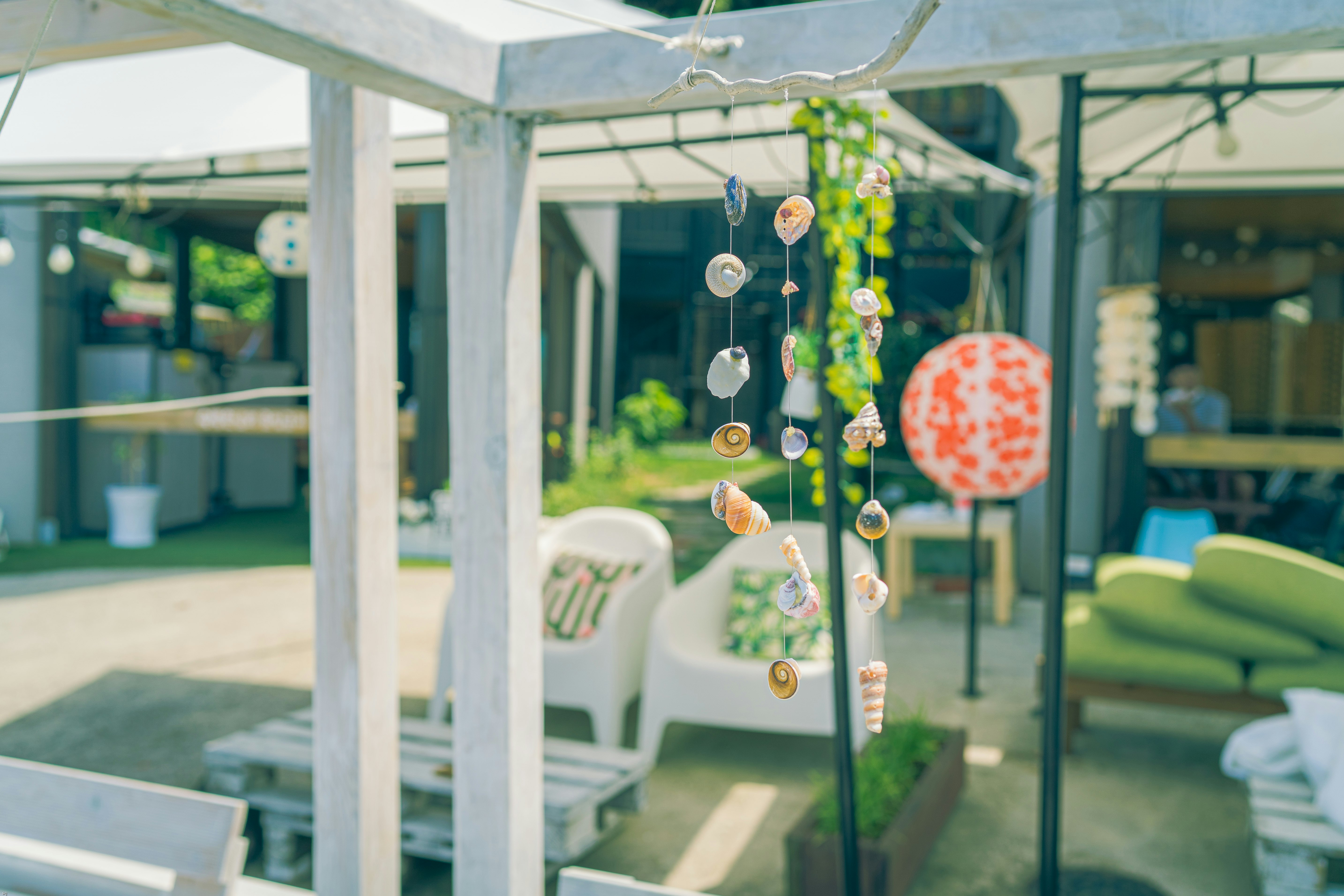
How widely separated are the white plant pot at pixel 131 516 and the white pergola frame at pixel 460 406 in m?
7.04

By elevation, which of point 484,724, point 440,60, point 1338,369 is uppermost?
point 440,60

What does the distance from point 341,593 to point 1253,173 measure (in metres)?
4.08

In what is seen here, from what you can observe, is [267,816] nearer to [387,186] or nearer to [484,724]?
[484,724]

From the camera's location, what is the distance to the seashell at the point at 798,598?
0.90 m

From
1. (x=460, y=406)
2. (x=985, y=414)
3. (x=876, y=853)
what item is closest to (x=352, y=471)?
(x=460, y=406)

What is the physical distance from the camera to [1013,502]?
7199mm

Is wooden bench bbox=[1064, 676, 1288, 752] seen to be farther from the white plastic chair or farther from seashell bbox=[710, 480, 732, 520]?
seashell bbox=[710, 480, 732, 520]

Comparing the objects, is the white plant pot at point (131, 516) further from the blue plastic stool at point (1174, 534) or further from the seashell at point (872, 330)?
the seashell at point (872, 330)

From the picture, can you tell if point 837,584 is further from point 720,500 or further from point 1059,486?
point 720,500

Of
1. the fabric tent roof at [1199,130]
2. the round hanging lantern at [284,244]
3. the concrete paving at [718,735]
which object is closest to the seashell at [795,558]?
the concrete paving at [718,735]

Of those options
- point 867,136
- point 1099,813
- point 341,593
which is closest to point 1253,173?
point 867,136

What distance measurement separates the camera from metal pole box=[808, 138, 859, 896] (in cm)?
205

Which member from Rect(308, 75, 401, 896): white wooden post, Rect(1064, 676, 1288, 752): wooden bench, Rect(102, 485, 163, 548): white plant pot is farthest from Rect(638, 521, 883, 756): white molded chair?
Rect(102, 485, 163, 548): white plant pot

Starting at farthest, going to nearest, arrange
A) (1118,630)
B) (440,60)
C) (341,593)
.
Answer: (1118,630), (341,593), (440,60)
